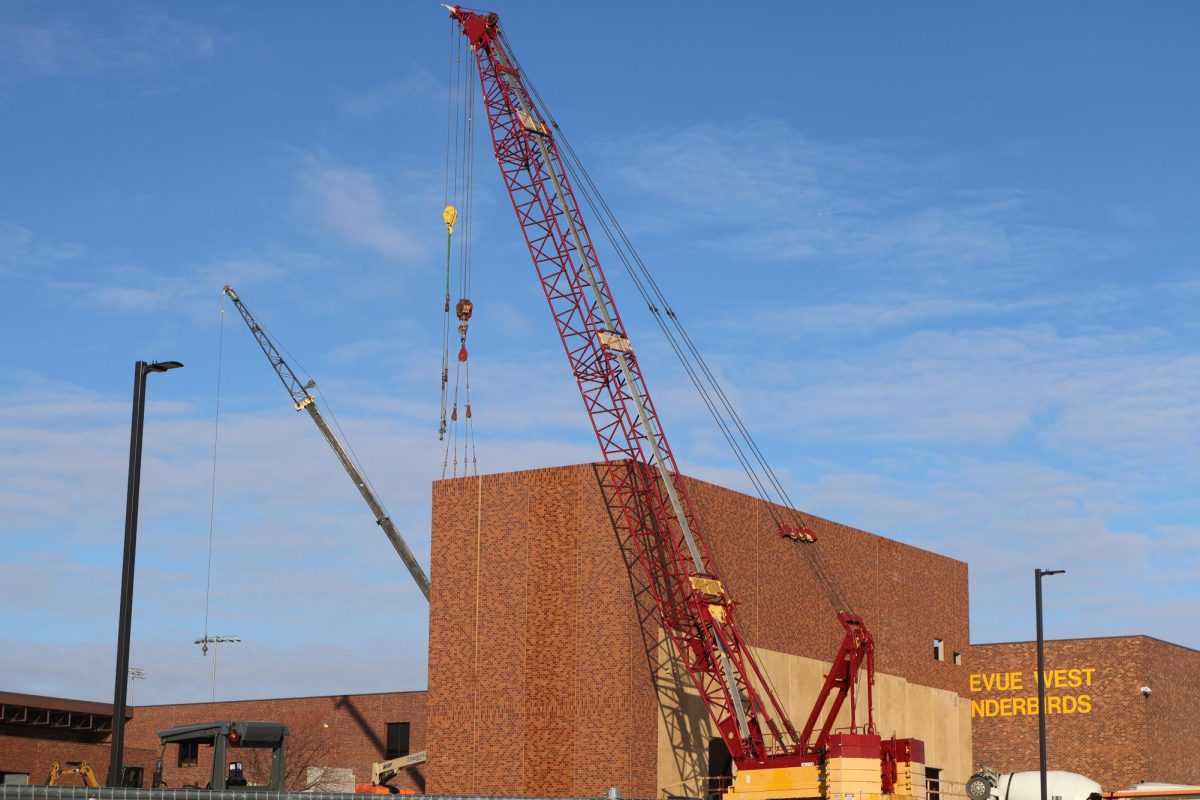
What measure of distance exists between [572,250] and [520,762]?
67.3ft

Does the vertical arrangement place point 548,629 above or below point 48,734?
above

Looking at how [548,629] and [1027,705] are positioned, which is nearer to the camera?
[548,629]

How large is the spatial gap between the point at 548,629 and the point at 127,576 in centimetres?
3784

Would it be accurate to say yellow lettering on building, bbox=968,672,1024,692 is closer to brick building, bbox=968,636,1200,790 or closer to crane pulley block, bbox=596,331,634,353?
brick building, bbox=968,636,1200,790

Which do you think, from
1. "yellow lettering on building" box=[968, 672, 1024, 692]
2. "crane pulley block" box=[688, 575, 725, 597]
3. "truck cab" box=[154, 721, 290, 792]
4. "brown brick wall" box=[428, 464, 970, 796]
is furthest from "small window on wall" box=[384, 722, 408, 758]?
"truck cab" box=[154, 721, 290, 792]

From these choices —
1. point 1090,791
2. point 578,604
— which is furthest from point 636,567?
point 1090,791

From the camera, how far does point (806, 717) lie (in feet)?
209

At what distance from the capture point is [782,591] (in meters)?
64.2

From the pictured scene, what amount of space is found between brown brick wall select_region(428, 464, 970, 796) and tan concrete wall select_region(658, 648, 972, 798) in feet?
2.81

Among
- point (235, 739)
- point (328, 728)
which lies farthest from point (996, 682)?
point (235, 739)

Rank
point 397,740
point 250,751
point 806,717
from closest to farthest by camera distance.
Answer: point 806,717 < point 397,740 < point 250,751

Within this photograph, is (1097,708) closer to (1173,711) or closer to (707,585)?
(1173,711)

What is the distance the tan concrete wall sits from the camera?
57125 millimetres

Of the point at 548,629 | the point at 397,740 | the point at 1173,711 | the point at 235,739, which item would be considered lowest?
the point at 397,740
